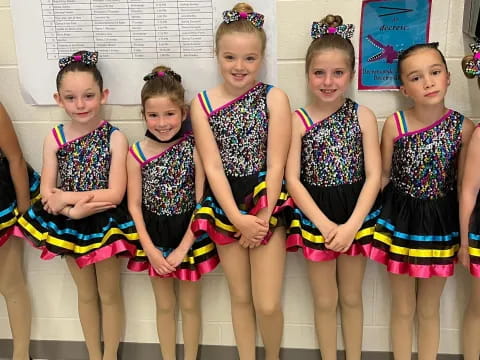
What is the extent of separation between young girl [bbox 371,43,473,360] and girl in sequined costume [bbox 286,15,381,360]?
0.07m

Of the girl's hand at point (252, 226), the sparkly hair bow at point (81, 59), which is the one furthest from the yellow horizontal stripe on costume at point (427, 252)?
the sparkly hair bow at point (81, 59)

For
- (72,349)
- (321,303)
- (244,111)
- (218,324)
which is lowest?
(72,349)

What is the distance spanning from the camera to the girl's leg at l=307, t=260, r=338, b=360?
70.5 inches

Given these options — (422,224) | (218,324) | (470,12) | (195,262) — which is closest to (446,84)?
(470,12)

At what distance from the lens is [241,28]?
1.63 meters

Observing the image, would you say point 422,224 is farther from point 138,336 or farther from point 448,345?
point 138,336

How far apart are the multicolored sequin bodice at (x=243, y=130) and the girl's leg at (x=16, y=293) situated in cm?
94

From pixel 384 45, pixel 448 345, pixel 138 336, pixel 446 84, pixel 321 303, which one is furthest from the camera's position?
pixel 138 336

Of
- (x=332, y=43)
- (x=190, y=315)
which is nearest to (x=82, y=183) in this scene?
(x=190, y=315)

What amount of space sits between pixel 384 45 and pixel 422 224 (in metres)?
0.62

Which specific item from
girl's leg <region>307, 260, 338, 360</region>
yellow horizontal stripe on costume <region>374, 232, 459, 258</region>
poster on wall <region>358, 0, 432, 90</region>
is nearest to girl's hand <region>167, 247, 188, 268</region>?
girl's leg <region>307, 260, 338, 360</region>

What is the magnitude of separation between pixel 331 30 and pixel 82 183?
1.01 m

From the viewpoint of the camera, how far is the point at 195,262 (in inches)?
71.2

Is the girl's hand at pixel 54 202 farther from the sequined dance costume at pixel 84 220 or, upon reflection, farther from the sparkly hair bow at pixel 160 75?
the sparkly hair bow at pixel 160 75
